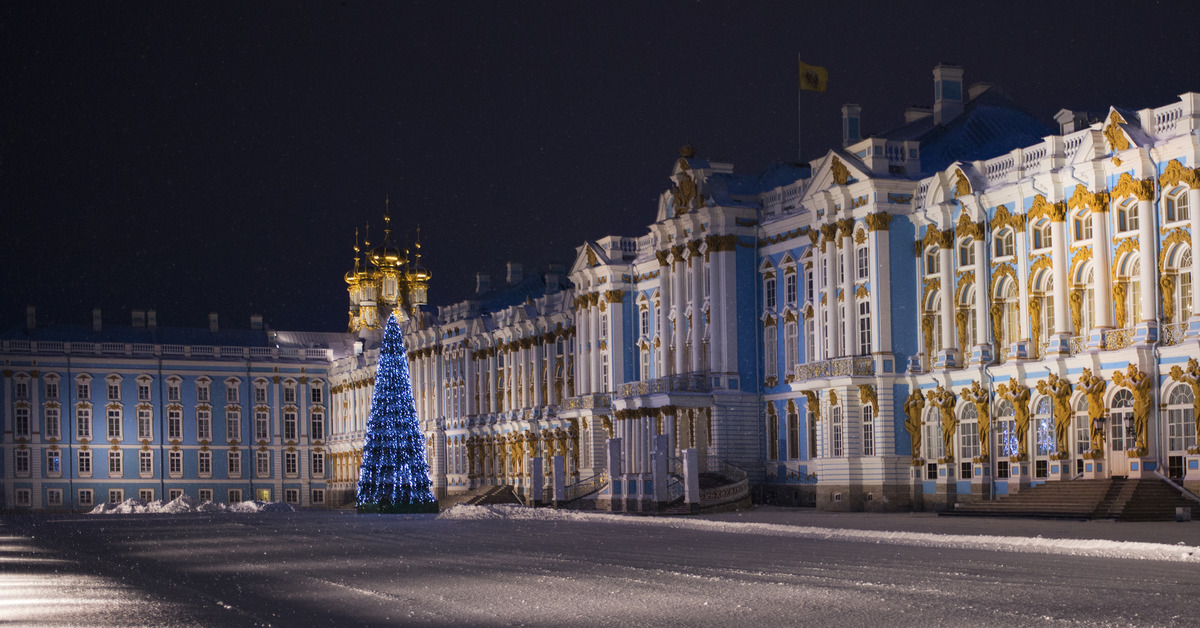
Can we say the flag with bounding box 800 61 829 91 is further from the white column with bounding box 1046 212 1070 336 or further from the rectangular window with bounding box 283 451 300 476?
the rectangular window with bounding box 283 451 300 476

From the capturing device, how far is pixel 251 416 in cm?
10050

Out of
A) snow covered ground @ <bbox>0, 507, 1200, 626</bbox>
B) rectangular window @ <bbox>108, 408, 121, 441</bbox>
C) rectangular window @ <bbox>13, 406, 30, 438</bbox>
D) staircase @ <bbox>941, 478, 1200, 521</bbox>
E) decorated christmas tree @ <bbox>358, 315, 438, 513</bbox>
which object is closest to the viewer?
snow covered ground @ <bbox>0, 507, 1200, 626</bbox>

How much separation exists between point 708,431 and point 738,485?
5080 millimetres

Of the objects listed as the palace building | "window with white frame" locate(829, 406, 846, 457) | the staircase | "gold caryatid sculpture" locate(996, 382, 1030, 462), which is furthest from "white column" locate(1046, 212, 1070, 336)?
"window with white frame" locate(829, 406, 846, 457)

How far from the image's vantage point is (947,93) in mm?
50625

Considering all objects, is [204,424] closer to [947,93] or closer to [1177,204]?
[947,93]

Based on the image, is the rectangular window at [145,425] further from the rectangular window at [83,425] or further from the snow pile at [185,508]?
the snow pile at [185,508]

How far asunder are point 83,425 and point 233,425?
9804 mm

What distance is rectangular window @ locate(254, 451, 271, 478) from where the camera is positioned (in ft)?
330

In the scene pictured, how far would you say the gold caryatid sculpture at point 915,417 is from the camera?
45.2m

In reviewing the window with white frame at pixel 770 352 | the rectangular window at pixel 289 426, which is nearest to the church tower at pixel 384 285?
the rectangular window at pixel 289 426

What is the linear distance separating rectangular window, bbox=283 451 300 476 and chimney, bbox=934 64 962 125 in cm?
6264

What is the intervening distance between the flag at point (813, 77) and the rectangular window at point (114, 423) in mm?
59878

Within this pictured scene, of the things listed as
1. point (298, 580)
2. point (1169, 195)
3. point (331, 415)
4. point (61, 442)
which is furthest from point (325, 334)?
point (298, 580)
